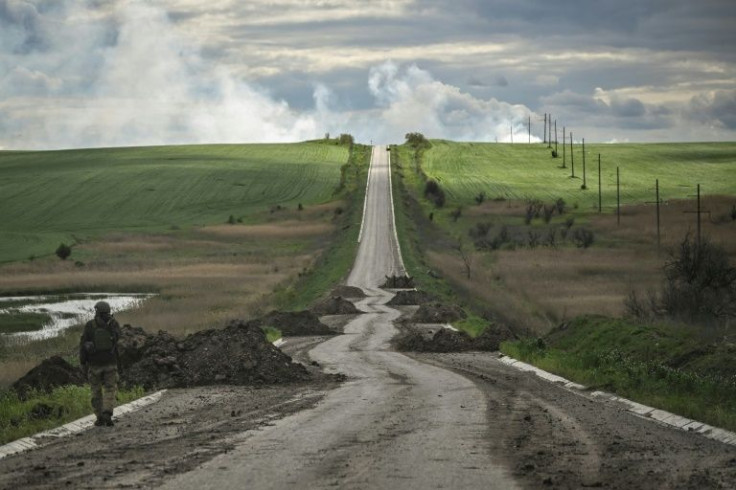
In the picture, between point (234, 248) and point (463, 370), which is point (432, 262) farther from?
point (463, 370)

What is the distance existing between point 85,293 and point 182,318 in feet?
66.4

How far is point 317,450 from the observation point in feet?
47.2

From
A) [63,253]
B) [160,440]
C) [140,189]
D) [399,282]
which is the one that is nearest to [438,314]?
[399,282]

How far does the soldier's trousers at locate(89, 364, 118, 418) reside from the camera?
18469 millimetres

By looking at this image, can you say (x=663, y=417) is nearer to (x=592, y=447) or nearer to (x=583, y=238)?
(x=592, y=447)

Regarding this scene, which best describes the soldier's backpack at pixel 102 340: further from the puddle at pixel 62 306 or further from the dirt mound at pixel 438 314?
the dirt mound at pixel 438 314

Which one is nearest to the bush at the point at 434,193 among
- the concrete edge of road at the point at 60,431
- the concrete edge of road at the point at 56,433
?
the concrete edge of road at the point at 60,431

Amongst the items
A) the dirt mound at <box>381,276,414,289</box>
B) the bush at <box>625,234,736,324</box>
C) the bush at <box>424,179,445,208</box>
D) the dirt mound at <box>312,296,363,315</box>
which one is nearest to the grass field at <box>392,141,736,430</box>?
the dirt mound at <box>381,276,414,289</box>

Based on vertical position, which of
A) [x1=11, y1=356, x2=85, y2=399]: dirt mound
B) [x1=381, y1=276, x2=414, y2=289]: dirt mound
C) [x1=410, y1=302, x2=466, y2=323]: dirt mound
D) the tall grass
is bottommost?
[x1=381, y1=276, x2=414, y2=289]: dirt mound

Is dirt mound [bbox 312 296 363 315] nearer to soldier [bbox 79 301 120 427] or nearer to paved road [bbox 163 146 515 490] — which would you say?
paved road [bbox 163 146 515 490]

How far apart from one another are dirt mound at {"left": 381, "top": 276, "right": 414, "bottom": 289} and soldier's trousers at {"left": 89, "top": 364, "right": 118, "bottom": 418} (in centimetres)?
5387

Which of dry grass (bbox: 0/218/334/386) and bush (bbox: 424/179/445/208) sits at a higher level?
bush (bbox: 424/179/445/208)

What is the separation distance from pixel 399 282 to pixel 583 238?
26.9 metres

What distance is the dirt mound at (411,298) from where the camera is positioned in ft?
206
